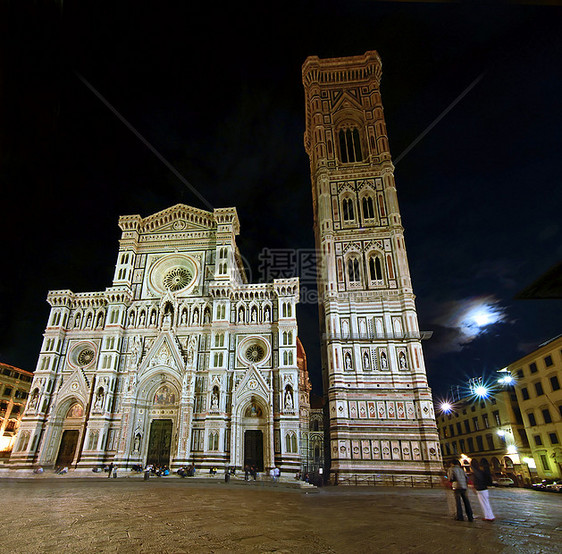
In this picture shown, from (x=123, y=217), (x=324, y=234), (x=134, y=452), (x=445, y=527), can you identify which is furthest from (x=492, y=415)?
(x=123, y=217)

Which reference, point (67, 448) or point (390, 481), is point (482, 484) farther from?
point (67, 448)

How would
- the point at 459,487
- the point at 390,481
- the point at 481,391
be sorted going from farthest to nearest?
the point at 481,391 → the point at 390,481 → the point at 459,487

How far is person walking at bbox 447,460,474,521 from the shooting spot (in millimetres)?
8313

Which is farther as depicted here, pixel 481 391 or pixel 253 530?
pixel 481 391

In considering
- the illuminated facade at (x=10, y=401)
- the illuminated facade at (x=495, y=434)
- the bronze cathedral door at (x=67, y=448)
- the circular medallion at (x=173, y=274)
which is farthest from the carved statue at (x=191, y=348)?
the illuminated facade at (x=10, y=401)

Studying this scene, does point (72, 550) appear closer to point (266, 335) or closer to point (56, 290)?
point (266, 335)

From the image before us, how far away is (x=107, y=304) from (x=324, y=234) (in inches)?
825

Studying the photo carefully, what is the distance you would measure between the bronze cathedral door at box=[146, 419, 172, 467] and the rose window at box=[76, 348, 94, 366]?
25.8 feet

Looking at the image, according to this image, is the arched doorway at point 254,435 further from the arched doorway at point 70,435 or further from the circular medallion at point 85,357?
the circular medallion at point 85,357

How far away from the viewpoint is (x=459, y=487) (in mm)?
8383

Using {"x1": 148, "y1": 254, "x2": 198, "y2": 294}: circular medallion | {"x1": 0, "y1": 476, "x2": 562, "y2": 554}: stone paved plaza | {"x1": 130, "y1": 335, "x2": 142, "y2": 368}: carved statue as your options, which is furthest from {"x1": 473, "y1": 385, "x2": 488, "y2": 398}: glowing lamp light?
{"x1": 130, "y1": 335, "x2": 142, "y2": 368}: carved statue

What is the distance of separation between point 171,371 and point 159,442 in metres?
5.42

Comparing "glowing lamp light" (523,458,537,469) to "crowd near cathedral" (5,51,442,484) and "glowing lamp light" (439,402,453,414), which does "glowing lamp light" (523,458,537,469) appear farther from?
"glowing lamp light" (439,402,453,414)

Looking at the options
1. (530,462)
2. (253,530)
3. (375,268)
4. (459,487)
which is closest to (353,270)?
(375,268)
